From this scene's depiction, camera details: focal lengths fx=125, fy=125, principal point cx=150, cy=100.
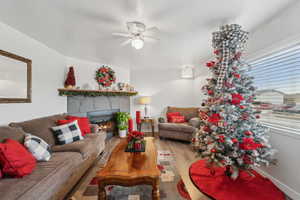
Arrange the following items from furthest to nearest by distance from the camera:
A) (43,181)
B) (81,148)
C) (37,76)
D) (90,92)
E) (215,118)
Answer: (90,92) → (37,76) → (81,148) → (215,118) → (43,181)

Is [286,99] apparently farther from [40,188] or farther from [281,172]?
[40,188]

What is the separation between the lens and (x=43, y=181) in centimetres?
122

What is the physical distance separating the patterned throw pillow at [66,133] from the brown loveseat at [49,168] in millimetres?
92

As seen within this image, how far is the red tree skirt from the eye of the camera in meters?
1.60

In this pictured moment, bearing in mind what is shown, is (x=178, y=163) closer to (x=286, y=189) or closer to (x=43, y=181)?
(x=286, y=189)

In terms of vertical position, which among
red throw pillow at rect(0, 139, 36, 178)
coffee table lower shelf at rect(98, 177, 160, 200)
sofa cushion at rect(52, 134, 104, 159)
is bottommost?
coffee table lower shelf at rect(98, 177, 160, 200)

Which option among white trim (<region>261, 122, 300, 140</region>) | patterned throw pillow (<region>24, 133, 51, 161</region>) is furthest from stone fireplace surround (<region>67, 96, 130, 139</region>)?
white trim (<region>261, 122, 300, 140</region>)

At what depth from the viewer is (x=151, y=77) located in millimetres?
4820

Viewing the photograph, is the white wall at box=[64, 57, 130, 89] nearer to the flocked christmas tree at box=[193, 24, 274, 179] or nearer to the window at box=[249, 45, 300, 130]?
the flocked christmas tree at box=[193, 24, 274, 179]

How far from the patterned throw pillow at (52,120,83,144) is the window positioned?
3082 millimetres

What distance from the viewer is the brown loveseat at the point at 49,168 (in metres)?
1.10

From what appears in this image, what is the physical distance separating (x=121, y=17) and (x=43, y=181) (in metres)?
2.18

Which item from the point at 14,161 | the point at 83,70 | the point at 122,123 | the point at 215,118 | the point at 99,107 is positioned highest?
the point at 83,70

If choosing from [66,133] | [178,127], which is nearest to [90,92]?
[66,133]
